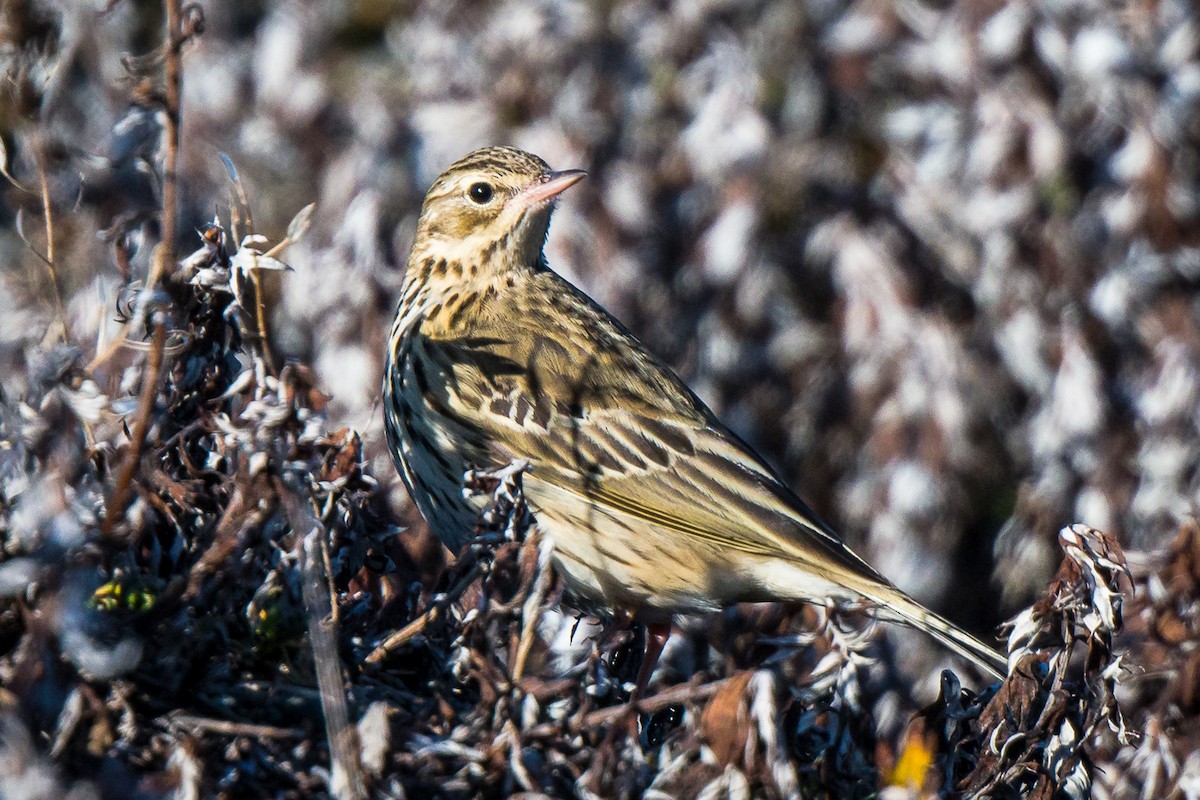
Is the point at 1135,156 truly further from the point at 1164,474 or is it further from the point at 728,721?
the point at 728,721

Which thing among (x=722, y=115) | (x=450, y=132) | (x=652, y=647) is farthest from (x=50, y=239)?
(x=722, y=115)

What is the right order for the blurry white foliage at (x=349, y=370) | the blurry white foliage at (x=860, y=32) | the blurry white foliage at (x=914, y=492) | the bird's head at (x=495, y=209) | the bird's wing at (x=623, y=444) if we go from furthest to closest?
the blurry white foliage at (x=860, y=32), the blurry white foliage at (x=914, y=492), the blurry white foliage at (x=349, y=370), the bird's head at (x=495, y=209), the bird's wing at (x=623, y=444)

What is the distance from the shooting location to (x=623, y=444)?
4.56 meters

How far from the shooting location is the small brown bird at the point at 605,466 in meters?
4.29

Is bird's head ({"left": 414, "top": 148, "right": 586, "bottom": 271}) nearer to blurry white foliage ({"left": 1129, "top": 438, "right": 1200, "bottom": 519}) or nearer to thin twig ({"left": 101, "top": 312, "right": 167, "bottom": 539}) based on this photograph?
thin twig ({"left": 101, "top": 312, "right": 167, "bottom": 539})

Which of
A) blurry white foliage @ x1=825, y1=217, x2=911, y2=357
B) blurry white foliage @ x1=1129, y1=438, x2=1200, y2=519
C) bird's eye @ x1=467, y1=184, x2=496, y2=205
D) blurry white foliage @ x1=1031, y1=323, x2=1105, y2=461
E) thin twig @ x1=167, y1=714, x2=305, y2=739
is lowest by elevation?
blurry white foliage @ x1=1129, y1=438, x2=1200, y2=519

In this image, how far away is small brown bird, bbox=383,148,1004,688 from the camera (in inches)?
169

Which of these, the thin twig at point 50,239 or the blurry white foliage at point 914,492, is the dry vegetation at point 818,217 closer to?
the blurry white foliage at point 914,492

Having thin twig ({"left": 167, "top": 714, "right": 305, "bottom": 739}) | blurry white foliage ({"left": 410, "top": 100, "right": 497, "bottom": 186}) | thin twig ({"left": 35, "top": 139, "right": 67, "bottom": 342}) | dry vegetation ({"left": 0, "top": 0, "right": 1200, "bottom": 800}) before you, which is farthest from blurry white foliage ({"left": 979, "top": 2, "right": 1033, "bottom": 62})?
thin twig ({"left": 167, "top": 714, "right": 305, "bottom": 739})

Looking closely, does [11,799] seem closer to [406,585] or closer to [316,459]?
[316,459]

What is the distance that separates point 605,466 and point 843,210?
385 cm

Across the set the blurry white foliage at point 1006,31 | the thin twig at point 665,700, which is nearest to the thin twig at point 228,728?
the thin twig at point 665,700

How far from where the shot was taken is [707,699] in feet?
9.75

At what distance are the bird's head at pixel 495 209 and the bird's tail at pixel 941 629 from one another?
5.59 feet
